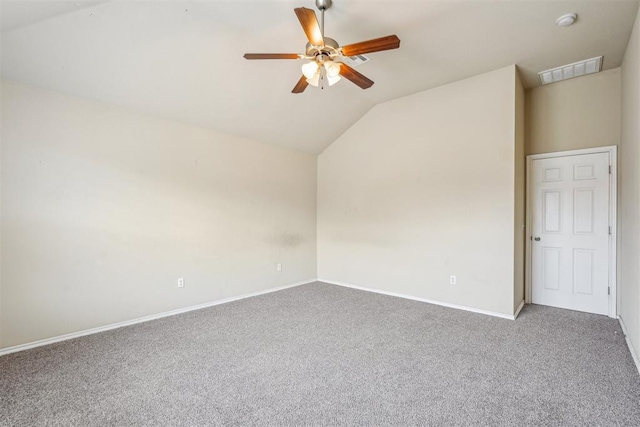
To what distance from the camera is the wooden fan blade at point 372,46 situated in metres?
2.05

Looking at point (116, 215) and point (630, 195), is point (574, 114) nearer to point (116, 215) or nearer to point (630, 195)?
point (630, 195)

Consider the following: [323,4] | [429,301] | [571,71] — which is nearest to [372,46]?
[323,4]

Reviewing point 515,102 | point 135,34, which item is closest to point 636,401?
point 515,102

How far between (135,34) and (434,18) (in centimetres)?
261

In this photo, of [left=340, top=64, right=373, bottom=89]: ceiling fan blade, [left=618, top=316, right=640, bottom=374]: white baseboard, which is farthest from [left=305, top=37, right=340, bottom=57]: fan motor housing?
[left=618, top=316, right=640, bottom=374]: white baseboard

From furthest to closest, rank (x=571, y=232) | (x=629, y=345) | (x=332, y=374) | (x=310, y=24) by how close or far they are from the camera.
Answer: (x=571, y=232), (x=629, y=345), (x=332, y=374), (x=310, y=24)

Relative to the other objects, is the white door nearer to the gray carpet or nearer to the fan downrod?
the gray carpet

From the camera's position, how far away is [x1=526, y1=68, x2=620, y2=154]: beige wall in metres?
3.46

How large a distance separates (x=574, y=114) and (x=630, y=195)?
147 centimetres

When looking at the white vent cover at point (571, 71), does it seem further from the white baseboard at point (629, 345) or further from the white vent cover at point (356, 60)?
the white baseboard at point (629, 345)

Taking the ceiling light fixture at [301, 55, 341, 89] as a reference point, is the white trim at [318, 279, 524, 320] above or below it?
below

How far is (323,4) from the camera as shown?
7.63 ft

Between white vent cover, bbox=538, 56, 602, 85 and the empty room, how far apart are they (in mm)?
36

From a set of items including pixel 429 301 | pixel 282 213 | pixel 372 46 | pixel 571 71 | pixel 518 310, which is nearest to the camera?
pixel 372 46
